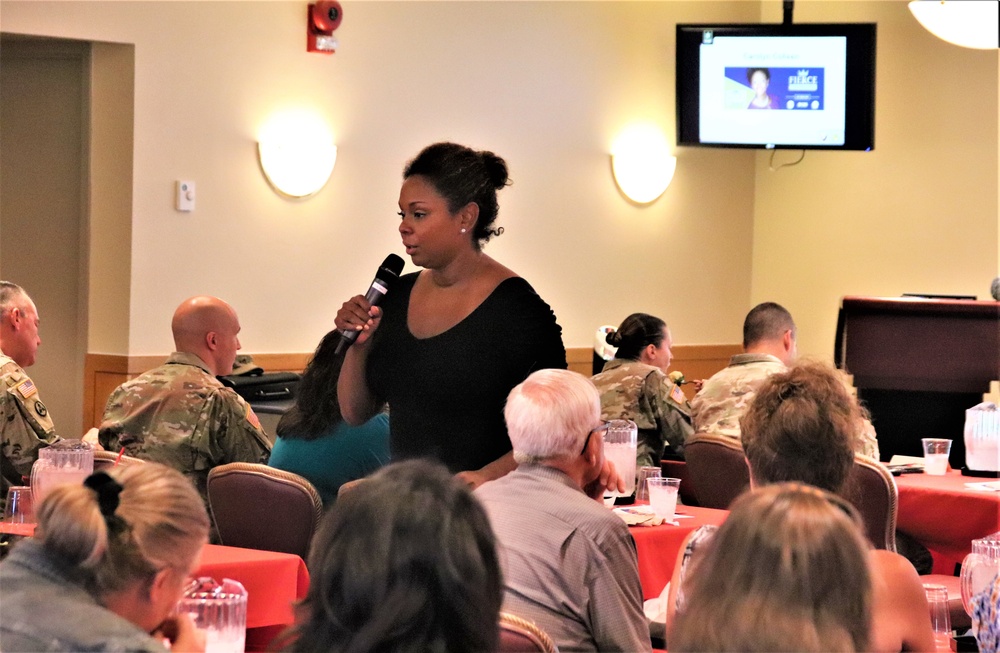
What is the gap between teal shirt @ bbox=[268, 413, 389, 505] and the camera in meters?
3.80

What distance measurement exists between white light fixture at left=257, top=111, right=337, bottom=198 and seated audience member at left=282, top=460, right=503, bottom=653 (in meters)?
5.37

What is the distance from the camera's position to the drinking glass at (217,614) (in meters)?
2.24

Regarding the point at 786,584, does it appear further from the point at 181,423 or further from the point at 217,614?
the point at 181,423

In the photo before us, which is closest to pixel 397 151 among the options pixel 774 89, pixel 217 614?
pixel 774 89

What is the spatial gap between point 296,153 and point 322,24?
0.67m

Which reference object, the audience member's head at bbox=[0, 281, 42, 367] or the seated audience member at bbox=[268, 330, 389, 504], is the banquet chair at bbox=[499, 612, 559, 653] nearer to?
the seated audience member at bbox=[268, 330, 389, 504]

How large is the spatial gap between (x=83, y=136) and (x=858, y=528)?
18.0ft

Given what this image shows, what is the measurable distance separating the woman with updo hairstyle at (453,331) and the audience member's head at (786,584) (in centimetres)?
145

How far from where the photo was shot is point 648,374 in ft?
17.5

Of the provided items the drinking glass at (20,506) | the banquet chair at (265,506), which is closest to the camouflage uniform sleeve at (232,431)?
the banquet chair at (265,506)

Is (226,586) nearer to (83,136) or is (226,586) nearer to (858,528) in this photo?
(858,528)

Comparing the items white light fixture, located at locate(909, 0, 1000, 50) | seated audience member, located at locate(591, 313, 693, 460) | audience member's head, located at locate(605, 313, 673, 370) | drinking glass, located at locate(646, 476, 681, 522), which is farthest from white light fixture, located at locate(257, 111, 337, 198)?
drinking glass, located at locate(646, 476, 681, 522)

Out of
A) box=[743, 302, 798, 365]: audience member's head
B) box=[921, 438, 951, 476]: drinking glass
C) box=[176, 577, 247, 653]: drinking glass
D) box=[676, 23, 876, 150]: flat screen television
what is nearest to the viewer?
box=[176, 577, 247, 653]: drinking glass

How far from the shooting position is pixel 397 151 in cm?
712
